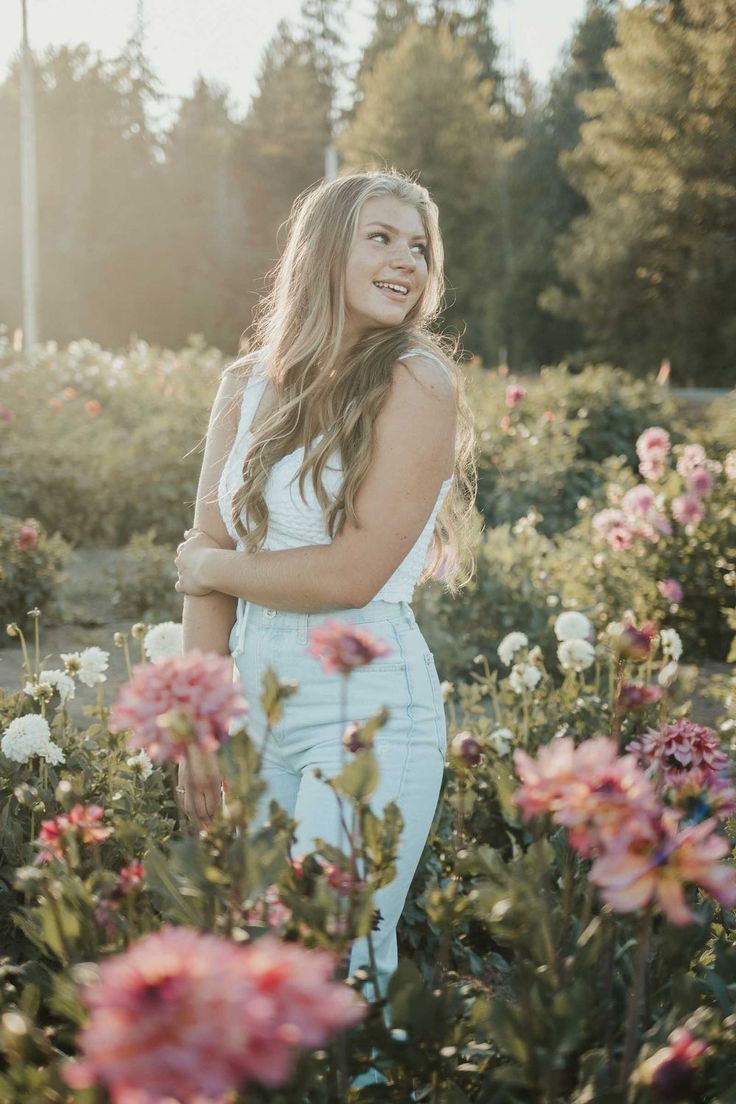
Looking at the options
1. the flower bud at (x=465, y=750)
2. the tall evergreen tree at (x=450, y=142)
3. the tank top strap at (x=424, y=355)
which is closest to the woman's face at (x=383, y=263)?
the tank top strap at (x=424, y=355)

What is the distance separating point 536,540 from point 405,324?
358 cm

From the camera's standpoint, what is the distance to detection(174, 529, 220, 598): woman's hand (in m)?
2.05

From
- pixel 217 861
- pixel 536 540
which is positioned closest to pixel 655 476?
pixel 536 540

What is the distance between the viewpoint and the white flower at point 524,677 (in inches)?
114

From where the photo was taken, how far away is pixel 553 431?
839 centimetres

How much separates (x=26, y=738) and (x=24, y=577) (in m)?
3.11

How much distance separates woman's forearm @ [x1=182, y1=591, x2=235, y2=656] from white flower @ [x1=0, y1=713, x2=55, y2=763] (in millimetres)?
310

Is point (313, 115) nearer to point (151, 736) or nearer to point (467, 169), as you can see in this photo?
point (467, 169)

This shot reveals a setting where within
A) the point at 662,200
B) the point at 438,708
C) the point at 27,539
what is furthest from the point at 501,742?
the point at 662,200

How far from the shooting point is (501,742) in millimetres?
2801

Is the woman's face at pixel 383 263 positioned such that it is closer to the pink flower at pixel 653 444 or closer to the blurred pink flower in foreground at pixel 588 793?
the blurred pink flower in foreground at pixel 588 793

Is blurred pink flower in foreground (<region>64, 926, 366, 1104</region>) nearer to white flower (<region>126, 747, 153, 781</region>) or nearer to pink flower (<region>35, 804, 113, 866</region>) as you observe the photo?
pink flower (<region>35, 804, 113, 866</region>)

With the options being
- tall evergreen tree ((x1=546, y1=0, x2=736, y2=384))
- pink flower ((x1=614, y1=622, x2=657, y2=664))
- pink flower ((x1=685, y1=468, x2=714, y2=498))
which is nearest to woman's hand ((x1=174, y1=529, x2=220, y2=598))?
pink flower ((x1=614, y1=622, x2=657, y2=664))

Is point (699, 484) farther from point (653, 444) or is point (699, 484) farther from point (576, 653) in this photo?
point (576, 653)
